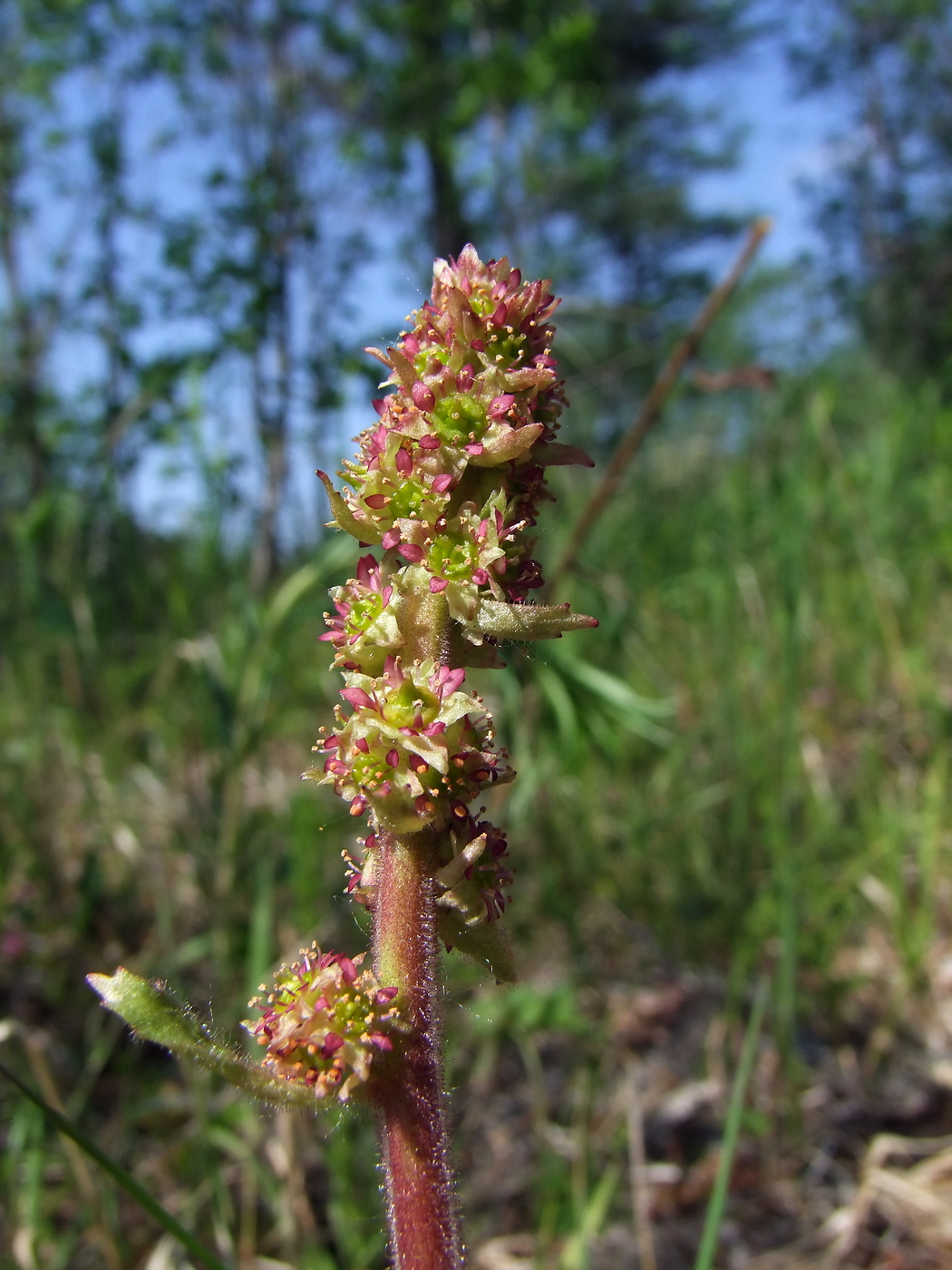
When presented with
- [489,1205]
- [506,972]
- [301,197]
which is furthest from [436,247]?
[506,972]

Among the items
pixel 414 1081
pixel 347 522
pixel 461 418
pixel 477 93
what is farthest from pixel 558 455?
pixel 477 93

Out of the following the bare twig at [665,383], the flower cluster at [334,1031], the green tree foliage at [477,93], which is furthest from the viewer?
the green tree foliage at [477,93]

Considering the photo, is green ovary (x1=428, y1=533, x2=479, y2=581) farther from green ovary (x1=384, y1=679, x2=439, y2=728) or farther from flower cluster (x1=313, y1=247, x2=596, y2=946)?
green ovary (x1=384, y1=679, x2=439, y2=728)

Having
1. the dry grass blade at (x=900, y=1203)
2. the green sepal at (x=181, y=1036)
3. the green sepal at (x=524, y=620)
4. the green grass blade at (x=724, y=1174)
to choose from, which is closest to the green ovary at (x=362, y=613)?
the green sepal at (x=524, y=620)

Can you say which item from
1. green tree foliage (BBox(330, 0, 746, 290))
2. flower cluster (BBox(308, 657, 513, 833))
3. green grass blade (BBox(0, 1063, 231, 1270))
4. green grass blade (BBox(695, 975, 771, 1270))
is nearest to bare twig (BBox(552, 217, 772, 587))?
green grass blade (BBox(695, 975, 771, 1270))

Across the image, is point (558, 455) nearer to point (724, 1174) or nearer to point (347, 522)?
point (347, 522)

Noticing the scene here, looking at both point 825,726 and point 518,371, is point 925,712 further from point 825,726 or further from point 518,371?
point 518,371

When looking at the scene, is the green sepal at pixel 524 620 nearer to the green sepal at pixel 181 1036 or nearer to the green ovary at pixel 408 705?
the green ovary at pixel 408 705
